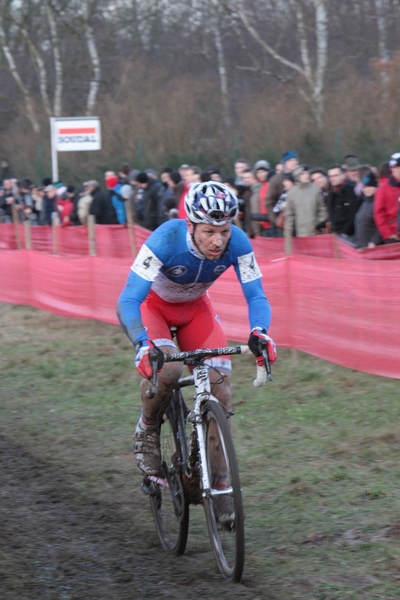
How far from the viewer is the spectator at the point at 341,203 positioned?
12.3 meters

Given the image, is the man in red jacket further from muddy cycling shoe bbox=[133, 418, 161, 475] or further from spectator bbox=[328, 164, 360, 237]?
muddy cycling shoe bbox=[133, 418, 161, 475]

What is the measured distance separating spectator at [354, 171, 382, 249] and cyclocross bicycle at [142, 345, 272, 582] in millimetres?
6635

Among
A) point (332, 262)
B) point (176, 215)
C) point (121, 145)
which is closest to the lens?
point (332, 262)

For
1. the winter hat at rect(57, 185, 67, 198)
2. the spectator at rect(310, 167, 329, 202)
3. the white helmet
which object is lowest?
the winter hat at rect(57, 185, 67, 198)

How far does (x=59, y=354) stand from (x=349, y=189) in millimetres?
4337

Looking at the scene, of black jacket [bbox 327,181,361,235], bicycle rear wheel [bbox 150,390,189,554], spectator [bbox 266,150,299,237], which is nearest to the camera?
bicycle rear wheel [bbox 150,390,189,554]

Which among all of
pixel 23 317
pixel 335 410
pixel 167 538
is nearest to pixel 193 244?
pixel 167 538

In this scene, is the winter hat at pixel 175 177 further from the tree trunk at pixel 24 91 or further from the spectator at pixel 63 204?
the tree trunk at pixel 24 91

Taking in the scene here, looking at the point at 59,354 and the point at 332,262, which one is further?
the point at 59,354

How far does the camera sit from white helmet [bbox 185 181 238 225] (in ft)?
16.2

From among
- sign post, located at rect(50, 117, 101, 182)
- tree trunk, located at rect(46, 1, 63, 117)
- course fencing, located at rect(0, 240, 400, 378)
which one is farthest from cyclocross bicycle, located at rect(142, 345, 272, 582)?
tree trunk, located at rect(46, 1, 63, 117)

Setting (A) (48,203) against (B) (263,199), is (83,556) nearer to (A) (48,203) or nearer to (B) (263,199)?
(B) (263,199)

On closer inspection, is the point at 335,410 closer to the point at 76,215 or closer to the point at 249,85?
the point at 76,215

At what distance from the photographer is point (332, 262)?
959cm
